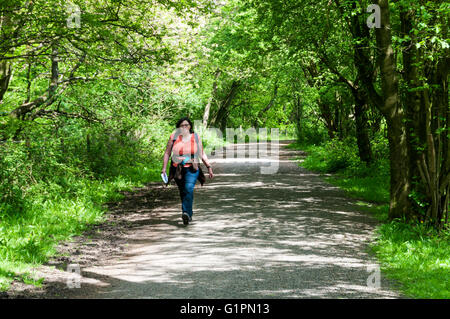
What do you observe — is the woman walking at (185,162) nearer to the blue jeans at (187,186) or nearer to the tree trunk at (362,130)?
the blue jeans at (187,186)

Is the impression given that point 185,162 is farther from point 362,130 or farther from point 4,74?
point 362,130

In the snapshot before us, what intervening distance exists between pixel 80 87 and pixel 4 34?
423cm

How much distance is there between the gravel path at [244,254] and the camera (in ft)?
18.2

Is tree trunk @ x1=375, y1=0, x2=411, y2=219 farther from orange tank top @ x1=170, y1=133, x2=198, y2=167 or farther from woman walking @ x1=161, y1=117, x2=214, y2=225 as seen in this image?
orange tank top @ x1=170, y1=133, x2=198, y2=167

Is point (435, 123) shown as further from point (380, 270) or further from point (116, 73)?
point (116, 73)

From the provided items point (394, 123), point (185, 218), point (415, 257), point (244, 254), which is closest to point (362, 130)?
point (394, 123)

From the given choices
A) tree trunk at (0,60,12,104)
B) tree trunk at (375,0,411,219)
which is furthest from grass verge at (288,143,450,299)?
tree trunk at (0,60,12,104)

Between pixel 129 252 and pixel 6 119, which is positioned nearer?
pixel 129 252

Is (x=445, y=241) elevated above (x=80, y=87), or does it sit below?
below

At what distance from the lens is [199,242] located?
25.9ft

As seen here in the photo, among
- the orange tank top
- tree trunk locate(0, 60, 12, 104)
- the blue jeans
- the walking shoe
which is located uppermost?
tree trunk locate(0, 60, 12, 104)

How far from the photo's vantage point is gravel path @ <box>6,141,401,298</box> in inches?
218

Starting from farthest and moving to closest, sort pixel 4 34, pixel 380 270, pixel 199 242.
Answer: pixel 4 34
pixel 199 242
pixel 380 270
